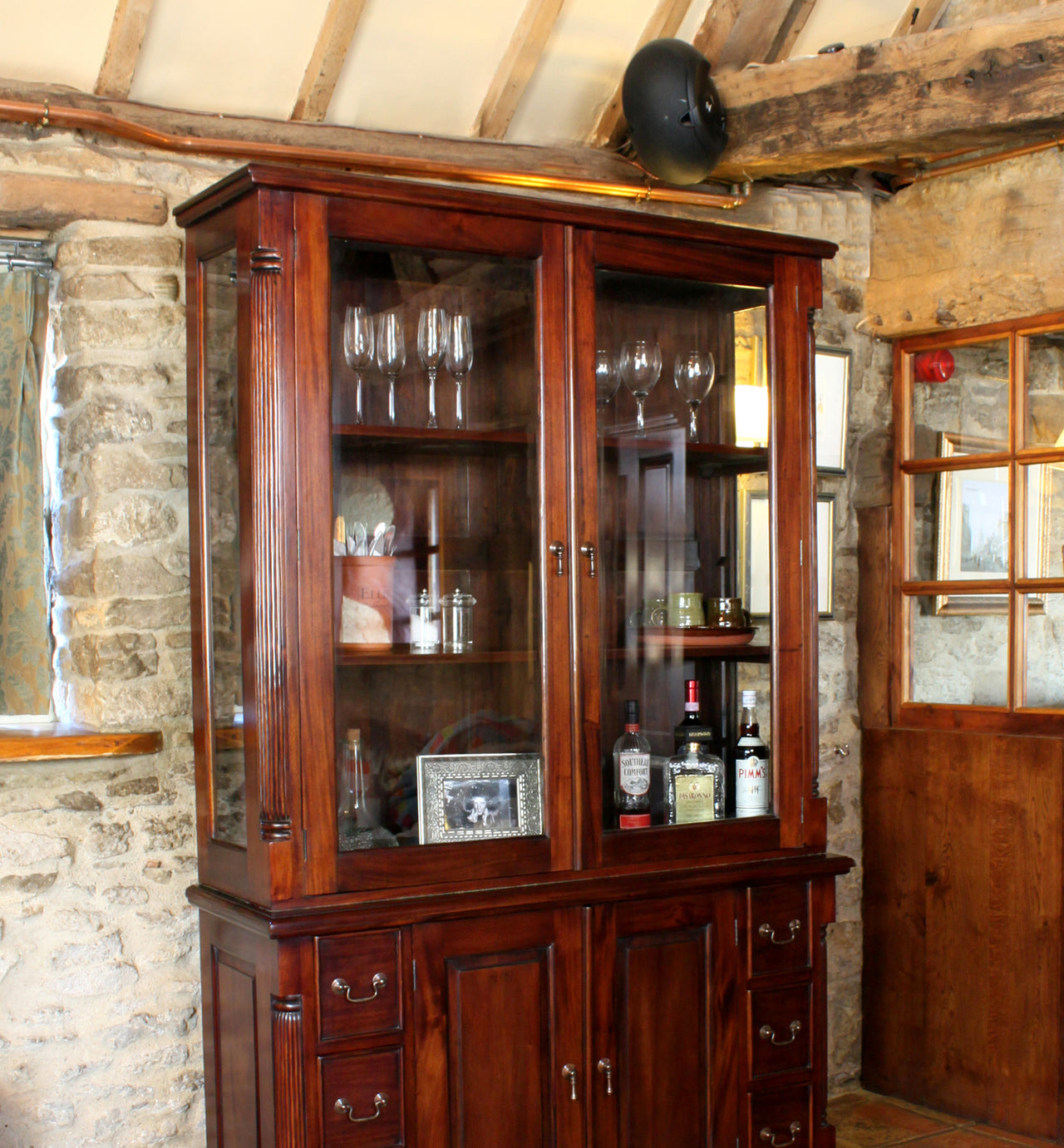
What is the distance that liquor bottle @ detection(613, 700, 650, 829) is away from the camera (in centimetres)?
268

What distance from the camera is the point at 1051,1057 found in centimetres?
337

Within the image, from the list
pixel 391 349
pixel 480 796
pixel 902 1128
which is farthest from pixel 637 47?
pixel 902 1128

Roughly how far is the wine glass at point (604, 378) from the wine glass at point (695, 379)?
20 cm

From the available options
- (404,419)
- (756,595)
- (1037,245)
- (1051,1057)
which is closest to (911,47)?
(1037,245)

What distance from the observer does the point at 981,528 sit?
361cm

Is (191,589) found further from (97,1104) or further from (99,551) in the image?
(97,1104)

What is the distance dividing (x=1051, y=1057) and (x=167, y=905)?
2293mm

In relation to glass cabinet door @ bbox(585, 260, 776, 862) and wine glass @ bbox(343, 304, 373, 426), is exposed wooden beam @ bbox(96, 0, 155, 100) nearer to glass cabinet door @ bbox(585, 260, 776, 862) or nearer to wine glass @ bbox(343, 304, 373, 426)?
wine glass @ bbox(343, 304, 373, 426)

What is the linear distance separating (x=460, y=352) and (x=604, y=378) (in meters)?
0.31

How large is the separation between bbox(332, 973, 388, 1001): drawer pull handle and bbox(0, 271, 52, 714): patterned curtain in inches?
39.8

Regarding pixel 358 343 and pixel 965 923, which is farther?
pixel 965 923

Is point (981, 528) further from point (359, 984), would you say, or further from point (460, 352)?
point (359, 984)

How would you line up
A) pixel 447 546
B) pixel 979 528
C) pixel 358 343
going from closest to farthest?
pixel 358 343
pixel 447 546
pixel 979 528

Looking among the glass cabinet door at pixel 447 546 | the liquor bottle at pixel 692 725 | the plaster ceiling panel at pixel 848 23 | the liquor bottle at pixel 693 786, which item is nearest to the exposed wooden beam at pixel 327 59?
the glass cabinet door at pixel 447 546
